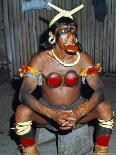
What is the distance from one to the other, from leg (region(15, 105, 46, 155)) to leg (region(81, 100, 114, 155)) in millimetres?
776

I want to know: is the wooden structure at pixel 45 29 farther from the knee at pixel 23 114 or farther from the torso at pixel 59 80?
the knee at pixel 23 114

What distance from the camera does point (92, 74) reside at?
186 inches

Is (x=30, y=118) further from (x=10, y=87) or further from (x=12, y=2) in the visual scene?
(x=12, y=2)

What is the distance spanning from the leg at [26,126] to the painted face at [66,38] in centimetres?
97

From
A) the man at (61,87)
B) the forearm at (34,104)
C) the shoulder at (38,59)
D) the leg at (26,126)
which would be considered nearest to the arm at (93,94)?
the man at (61,87)

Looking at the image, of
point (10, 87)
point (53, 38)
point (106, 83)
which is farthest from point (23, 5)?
point (53, 38)

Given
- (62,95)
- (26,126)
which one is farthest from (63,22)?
(26,126)

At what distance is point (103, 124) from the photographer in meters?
4.71

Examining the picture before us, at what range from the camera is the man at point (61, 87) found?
4562 mm

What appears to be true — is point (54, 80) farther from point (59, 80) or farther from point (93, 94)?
point (93, 94)

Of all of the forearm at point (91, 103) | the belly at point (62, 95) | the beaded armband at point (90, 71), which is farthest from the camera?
the belly at point (62, 95)

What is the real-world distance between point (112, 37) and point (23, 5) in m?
2.44

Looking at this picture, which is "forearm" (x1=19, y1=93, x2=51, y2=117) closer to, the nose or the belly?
the belly

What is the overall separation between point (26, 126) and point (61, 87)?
73 centimetres
